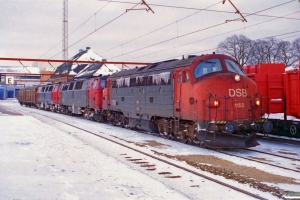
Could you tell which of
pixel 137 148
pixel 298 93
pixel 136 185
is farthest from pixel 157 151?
pixel 298 93

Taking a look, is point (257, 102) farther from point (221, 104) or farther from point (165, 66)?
point (165, 66)

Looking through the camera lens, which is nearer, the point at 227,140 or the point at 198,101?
the point at 227,140

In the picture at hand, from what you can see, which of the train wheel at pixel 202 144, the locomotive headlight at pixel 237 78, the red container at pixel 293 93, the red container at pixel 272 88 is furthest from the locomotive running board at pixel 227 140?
the red container at pixel 272 88

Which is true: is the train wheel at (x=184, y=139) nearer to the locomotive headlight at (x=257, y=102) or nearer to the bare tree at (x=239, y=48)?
the locomotive headlight at (x=257, y=102)

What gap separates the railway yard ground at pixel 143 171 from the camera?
7672 mm

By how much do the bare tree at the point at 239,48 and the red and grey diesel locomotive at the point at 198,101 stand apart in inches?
1668

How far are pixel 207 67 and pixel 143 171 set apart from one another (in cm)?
560

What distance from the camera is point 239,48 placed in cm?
6156

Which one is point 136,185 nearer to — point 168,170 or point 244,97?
point 168,170

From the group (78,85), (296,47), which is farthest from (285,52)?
(78,85)

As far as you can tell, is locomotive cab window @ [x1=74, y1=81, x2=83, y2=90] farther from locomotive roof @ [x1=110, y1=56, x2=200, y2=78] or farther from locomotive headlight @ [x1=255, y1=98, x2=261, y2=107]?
locomotive headlight @ [x1=255, y1=98, x2=261, y2=107]

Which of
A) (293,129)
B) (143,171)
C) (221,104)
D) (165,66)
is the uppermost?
(165,66)

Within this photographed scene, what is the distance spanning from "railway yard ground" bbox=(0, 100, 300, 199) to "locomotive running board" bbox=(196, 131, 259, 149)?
1.06 feet

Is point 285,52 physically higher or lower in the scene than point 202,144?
higher
